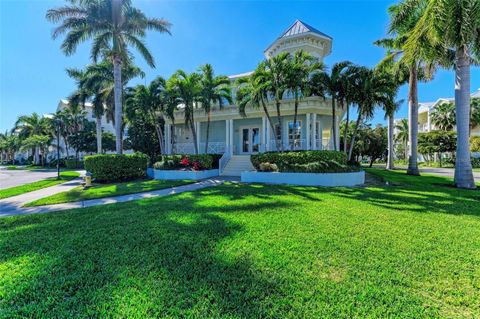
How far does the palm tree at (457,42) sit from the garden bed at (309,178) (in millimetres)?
4249

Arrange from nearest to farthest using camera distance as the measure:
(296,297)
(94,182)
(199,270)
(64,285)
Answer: (296,297) → (64,285) → (199,270) → (94,182)

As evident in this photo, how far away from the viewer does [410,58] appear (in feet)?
33.1

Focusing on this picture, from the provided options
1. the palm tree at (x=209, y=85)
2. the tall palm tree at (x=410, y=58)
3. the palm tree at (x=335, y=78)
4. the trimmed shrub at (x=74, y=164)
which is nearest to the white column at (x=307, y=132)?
the palm tree at (x=335, y=78)

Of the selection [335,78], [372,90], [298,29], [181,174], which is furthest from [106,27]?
[372,90]

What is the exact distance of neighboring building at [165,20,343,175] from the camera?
15344mm

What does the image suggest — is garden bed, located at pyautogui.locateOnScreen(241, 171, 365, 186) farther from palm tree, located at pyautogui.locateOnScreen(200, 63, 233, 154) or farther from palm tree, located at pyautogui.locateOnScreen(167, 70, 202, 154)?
palm tree, located at pyautogui.locateOnScreen(167, 70, 202, 154)

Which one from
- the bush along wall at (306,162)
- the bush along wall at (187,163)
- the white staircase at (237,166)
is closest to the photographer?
the bush along wall at (306,162)

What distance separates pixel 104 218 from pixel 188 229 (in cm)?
260

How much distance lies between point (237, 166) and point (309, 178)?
20.5 feet

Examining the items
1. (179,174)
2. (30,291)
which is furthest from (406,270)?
→ (179,174)

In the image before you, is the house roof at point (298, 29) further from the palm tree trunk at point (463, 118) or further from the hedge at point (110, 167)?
the hedge at point (110, 167)

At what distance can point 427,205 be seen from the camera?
6.82 m

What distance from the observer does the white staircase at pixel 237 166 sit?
15859 millimetres

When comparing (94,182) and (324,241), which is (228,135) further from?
(324,241)
